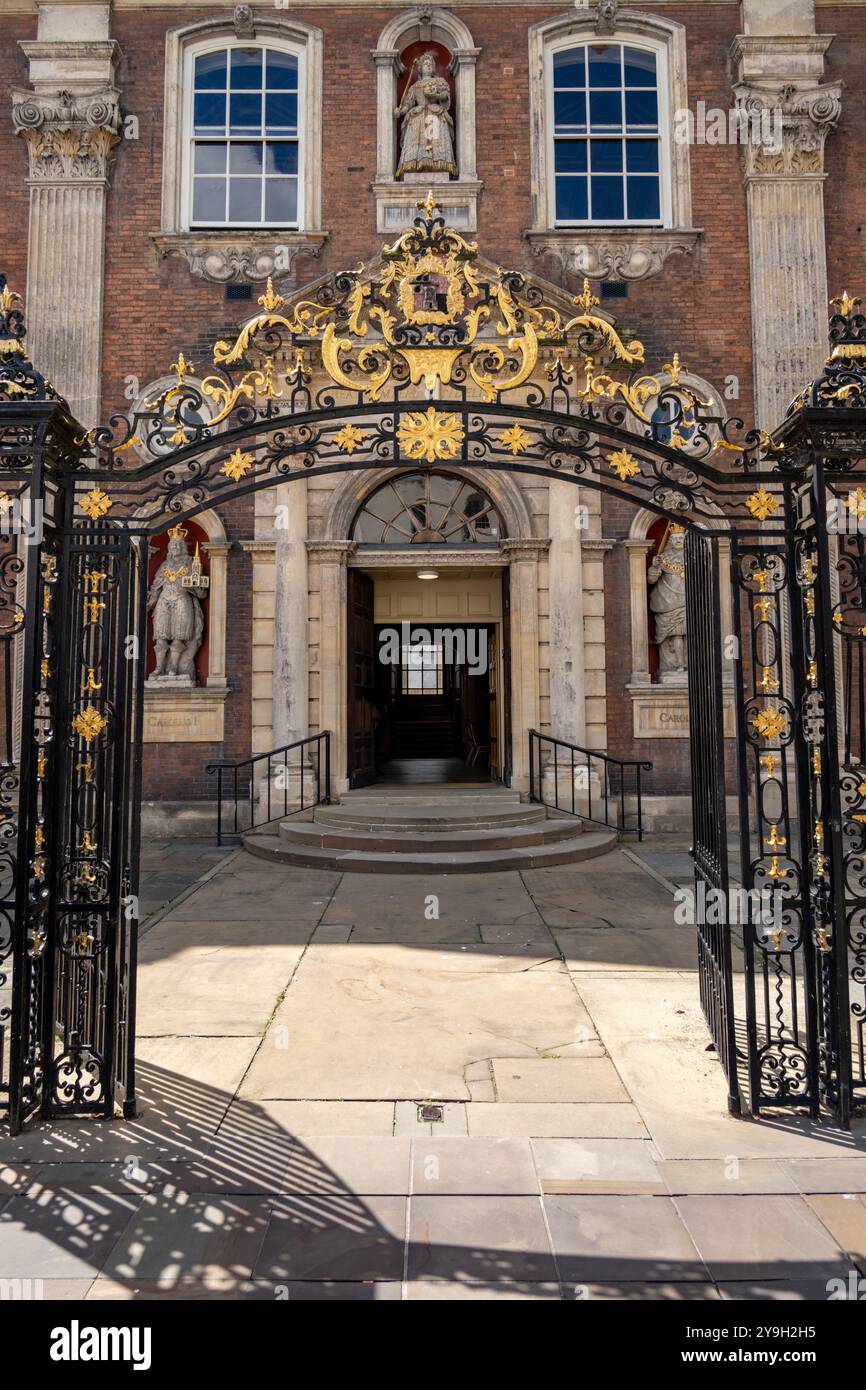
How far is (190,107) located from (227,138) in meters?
0.68

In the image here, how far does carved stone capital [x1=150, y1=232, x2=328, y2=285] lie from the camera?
37.3ft

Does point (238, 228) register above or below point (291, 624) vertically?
above

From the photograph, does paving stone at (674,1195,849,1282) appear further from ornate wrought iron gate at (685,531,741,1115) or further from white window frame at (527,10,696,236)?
white window frame at (527,10,696,236)

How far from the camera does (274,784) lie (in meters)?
10.7

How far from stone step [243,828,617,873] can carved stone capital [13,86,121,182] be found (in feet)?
29.7

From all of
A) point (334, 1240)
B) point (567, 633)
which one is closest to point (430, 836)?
point (567, 633)

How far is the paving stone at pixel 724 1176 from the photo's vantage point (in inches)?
118

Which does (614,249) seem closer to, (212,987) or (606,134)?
(606,134)

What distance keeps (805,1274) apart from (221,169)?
1344 centimetres

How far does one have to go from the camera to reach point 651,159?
12.0 meters

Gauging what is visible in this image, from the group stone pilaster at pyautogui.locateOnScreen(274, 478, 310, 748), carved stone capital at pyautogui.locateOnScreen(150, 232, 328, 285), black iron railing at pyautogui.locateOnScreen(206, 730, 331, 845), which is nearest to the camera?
black iron railing at pyautogui.locateOnScreen(206, 730, 331, 845)

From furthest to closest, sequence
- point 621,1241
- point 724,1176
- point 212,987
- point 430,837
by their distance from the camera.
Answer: point 430,837
point 212,987
point 724,1176
point 621,1241

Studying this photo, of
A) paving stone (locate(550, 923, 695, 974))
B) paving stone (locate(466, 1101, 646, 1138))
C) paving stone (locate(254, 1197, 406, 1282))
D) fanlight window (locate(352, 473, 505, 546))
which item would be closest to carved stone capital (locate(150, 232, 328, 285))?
fanlight window (locate(352, 473, 505, 546))

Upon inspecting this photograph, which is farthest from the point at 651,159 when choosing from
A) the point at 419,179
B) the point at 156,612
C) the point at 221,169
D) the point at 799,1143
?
the point at 799,1143
